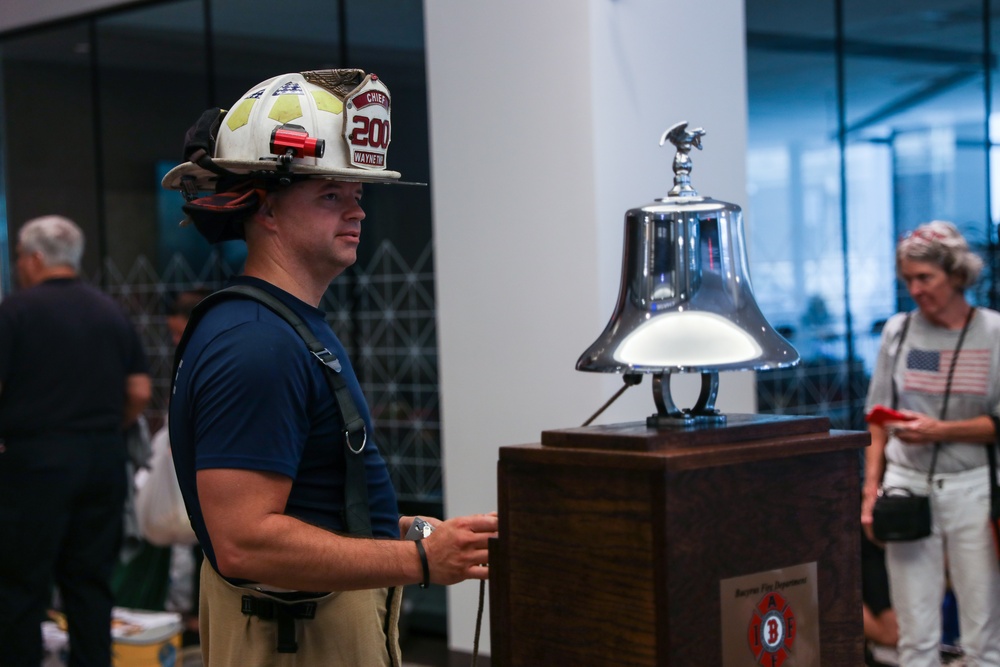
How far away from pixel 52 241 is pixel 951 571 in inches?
135

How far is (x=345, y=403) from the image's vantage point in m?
1.81

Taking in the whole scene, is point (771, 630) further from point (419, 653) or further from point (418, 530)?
point (419, 653)

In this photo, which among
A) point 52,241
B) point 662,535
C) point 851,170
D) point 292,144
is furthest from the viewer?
point 851,170

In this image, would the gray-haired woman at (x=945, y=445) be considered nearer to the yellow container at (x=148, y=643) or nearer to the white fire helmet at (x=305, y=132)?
the white fire helmet at (x=305, y=132)

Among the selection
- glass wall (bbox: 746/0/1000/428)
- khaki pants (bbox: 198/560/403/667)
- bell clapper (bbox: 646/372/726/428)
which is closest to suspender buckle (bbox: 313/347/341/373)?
khaki pants (bbox: 198/560/403/667)

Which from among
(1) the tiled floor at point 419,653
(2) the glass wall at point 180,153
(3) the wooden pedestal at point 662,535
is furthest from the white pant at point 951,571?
(3) the wooden pedestal at point 662,535

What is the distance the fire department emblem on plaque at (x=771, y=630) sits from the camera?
4.97 feet

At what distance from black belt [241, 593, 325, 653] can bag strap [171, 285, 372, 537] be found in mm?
170

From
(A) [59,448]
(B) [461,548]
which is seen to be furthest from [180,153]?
(B) [461,548]

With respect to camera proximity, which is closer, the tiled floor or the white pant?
the white pant

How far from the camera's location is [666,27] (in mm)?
4168

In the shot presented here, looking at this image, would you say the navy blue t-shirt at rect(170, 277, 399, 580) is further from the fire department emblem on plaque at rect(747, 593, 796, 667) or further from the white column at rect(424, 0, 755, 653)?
the white column at rect(424, 0, 755, 653)

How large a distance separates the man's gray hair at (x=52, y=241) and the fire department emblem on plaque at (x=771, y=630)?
347 centimetres

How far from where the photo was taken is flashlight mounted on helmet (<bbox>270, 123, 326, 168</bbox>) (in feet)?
5.90
